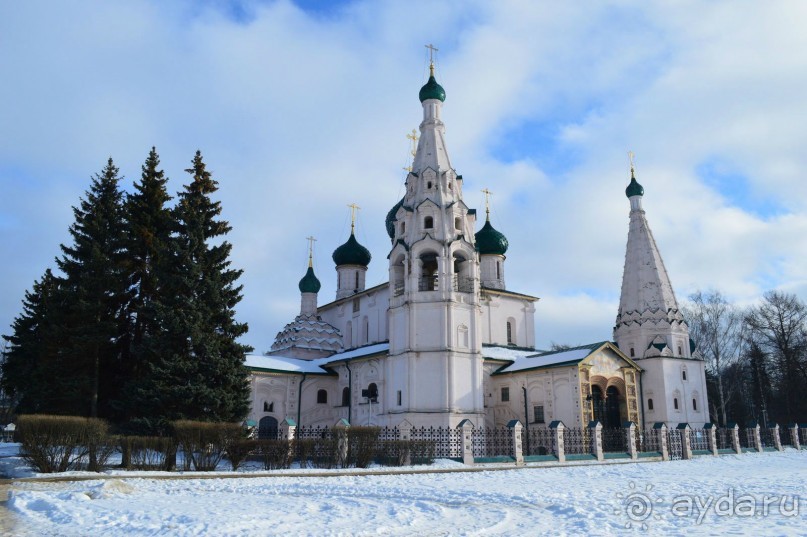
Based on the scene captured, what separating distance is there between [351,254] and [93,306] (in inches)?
771

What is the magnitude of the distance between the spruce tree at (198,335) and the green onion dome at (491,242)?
16.3 meters

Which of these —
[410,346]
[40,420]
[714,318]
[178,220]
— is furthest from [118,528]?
[714,318]

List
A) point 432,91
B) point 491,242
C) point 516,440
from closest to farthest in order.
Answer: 1. point 516,440
2. point 432,91
3. point 491,242

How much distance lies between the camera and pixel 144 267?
24422 mm

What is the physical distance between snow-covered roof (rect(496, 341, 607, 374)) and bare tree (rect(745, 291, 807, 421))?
1991cm

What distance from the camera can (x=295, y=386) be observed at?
107ft

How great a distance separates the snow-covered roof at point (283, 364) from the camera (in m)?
31.9

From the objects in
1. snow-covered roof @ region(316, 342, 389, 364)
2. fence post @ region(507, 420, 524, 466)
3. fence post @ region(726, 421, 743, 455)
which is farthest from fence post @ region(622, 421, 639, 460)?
snow-covered roof @ region(316, 342, 389, 364)

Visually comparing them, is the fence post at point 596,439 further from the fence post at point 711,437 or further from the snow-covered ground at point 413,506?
the fence post at point 711,437

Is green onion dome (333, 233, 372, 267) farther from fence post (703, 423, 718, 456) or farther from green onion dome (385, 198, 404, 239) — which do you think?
fence post (703, 423, 718, 456)

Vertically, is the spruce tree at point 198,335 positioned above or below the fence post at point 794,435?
above

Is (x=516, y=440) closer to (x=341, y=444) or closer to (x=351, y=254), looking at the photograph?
(x=341, y=444)

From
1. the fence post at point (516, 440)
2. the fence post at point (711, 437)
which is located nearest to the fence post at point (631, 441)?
the fence post at point (711, 437)

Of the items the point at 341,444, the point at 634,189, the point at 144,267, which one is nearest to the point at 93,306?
the point at 144,267
